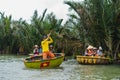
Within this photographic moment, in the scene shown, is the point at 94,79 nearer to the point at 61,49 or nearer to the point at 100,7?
the point at 100,7

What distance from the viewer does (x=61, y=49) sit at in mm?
38844

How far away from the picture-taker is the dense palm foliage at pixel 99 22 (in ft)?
94.2

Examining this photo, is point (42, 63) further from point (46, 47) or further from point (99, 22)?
point (99, 22)

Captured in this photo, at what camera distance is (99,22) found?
96.5 feet

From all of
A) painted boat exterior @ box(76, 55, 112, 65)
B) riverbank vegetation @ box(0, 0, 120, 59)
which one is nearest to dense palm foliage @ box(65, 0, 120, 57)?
riverbank vegetation @ box(0, 0, 120, 59)

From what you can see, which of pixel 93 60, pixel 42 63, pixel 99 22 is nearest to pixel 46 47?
pixel 42 63

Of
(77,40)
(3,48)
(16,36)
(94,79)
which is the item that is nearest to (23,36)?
(16,36)

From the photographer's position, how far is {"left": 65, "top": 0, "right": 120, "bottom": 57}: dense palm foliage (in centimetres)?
2870

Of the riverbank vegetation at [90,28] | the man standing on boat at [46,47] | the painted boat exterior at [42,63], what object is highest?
the riverbank vegetation at [90,28]

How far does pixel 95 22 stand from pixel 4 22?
1947 cm

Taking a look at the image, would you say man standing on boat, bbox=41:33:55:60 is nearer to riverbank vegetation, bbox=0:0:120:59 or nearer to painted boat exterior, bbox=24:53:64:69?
painted boat exterior, bbox=24:53:64:69

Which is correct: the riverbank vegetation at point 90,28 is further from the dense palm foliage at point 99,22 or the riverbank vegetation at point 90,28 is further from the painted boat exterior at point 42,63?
the painted boat exterior at point 42,63

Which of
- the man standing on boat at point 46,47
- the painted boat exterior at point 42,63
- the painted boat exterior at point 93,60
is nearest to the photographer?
the painted boat exterior at point 42,63

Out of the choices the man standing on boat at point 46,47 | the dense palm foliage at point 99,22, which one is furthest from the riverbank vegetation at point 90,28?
the man standing on boat at point 46,47
